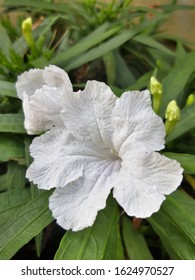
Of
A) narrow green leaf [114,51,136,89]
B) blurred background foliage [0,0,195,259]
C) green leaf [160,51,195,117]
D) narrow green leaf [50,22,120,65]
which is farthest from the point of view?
narrow green leaf [114,51,136,89]

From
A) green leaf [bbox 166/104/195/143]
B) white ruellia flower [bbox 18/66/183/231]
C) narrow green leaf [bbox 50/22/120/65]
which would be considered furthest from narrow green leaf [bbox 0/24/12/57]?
green leaf [bbox 166/104/195/143]

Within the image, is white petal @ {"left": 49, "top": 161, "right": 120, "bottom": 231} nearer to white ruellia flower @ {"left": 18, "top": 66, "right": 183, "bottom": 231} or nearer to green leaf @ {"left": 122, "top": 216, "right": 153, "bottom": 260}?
white ruellia flower @ {"left": 18, "top": 66, "right": 183, "bottom": 231}

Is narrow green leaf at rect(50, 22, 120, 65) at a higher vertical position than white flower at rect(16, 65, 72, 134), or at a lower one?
higher

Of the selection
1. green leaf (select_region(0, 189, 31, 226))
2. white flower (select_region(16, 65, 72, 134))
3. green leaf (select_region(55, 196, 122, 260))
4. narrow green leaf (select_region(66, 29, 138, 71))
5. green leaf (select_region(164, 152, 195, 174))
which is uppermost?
narrow green leaf (select_region(66, 29, 138, 71))

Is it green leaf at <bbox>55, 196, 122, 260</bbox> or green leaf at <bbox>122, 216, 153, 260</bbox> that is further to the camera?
green leaf at <bbox>122, 216, 153, 260</bbox>

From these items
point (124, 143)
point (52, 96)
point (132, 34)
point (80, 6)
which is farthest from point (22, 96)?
point (80, 6)

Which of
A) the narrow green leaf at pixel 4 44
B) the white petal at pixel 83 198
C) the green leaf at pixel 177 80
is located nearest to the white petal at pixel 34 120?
the white petal at pixel 83 198
